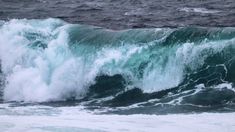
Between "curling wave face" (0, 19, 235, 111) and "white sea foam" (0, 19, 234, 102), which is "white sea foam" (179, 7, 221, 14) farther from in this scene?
"white sea foam" (0, 19, 234, 102)

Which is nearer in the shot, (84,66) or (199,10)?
(84,66)

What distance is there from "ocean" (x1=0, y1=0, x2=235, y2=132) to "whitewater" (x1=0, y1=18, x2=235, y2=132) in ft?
0.07

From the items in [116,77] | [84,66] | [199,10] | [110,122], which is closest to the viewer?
[110,122]

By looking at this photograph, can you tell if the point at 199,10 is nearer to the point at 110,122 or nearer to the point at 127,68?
the point at 127,68

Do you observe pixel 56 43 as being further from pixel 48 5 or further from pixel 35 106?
pixel 48 5

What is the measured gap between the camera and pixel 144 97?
12.3 metres

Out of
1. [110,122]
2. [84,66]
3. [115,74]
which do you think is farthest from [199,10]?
[110,122]

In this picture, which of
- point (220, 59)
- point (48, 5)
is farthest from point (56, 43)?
point (48, 5)

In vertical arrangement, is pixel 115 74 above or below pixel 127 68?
below

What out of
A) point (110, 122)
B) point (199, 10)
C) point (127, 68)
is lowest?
point (110, 122)

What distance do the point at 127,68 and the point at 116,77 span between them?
356 mm

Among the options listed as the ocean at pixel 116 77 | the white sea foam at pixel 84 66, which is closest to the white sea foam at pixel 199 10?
the ocean at pixel 116 77

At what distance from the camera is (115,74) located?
13203 mm

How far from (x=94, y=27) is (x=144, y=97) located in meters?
3.81
